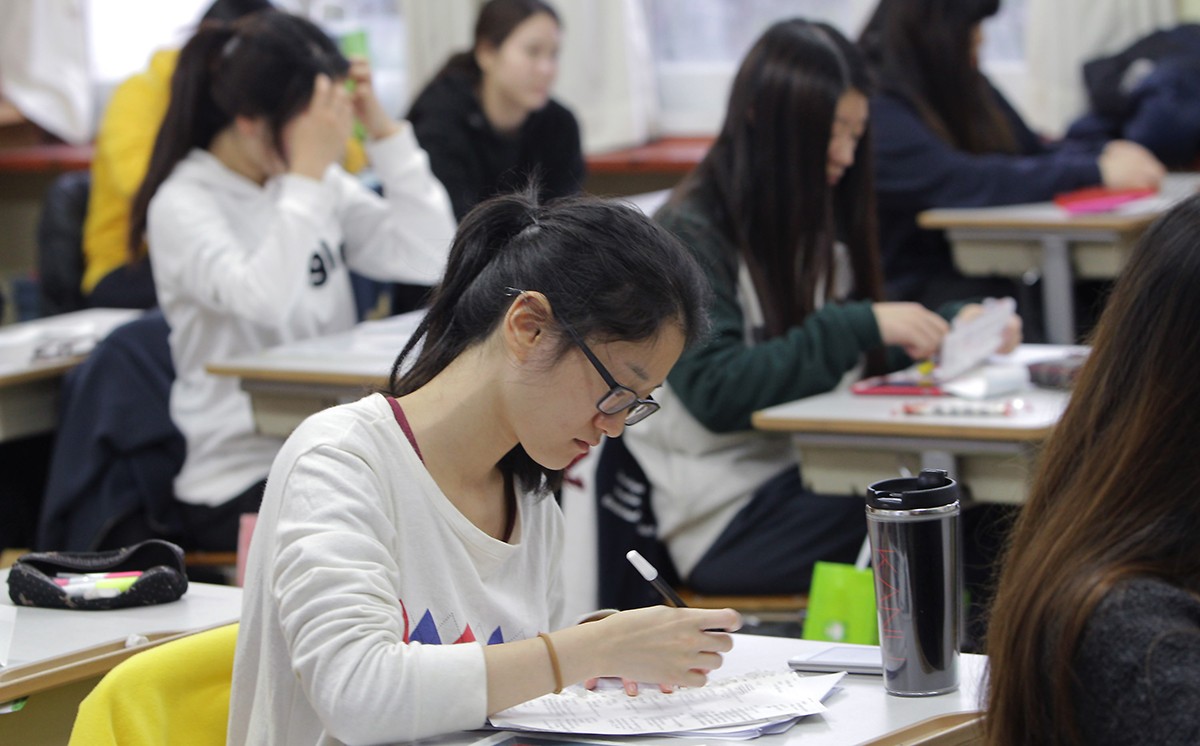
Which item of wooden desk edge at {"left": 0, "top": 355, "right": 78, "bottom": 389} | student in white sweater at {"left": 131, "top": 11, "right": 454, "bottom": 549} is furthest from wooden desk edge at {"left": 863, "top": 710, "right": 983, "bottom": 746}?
wooden desk edge at {"left": 0, "top": 355, "right": 78, "bottom": 389}

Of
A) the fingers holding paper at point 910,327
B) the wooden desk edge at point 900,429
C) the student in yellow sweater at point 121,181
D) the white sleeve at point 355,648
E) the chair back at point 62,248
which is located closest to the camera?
the white sleeve at point 355,648

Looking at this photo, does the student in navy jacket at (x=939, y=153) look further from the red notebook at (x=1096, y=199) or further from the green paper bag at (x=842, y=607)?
the green paper bag at (x=842, y=607)

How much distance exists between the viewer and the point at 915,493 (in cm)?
139

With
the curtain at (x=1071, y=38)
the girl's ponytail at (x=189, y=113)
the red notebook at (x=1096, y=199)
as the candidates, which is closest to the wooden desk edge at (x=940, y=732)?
the girl's ponytail at (x=189, y=113)

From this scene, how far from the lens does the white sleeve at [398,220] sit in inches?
133

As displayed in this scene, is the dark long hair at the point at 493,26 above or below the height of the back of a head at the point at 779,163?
above

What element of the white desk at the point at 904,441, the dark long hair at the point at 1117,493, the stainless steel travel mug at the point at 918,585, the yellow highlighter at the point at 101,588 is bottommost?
the white desk at the point at 904,441

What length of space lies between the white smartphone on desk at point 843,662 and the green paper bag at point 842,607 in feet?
2.12

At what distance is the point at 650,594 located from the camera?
2650 millimetres

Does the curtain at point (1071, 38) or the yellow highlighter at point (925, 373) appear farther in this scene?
the curtain at point (1071, 38)

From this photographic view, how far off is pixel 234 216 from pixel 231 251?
154 mm

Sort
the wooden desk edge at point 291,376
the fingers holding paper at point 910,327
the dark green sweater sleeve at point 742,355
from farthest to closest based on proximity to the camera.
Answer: the wooden desk edge at point 291,376, the fingers holding paper at point 910,327, the dark green sweater sleeve at point 742,355

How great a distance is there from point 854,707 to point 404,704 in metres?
0.40

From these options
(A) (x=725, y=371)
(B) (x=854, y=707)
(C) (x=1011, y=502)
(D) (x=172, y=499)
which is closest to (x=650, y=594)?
(A) (x=725, y=371)
